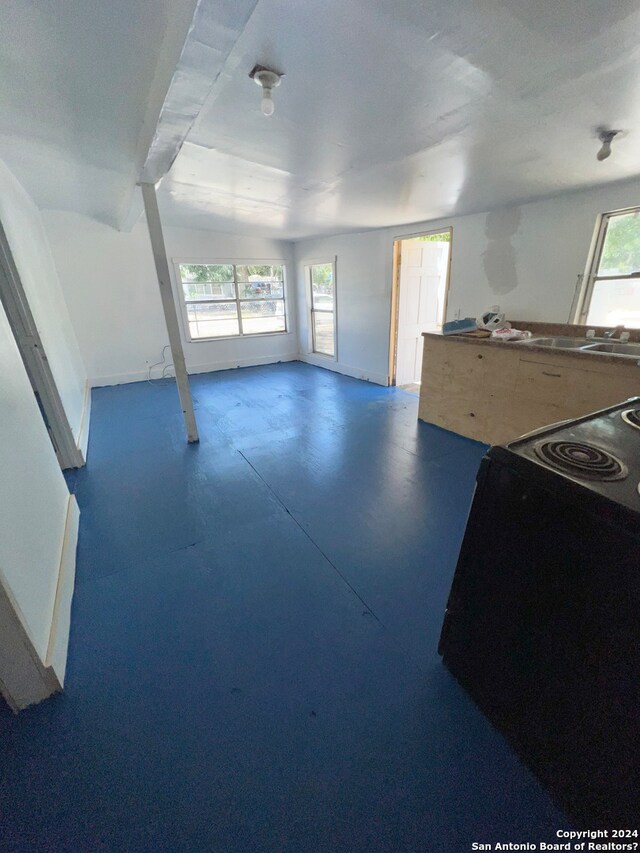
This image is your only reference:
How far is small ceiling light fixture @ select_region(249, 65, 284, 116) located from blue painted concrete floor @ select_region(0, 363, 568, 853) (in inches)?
85.3

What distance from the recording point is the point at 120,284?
5.25 meters

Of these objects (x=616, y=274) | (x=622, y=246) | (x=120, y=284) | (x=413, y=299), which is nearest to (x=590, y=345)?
(x=616, y=274)

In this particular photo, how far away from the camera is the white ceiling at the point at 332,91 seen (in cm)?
104

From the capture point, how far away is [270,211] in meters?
3.84

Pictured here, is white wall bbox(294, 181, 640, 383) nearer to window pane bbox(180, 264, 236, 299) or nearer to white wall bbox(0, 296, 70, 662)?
window pane bbox(180, 264, 236, 299)

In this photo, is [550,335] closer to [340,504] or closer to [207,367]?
[340,504]

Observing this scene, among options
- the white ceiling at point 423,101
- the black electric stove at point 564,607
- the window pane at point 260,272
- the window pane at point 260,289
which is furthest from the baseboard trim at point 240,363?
the black electric stove at point 564,607

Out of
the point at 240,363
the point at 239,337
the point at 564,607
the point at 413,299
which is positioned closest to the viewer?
the point at 564,607

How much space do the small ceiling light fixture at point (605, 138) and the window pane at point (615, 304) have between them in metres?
1.40

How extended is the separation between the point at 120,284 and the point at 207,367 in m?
1.86

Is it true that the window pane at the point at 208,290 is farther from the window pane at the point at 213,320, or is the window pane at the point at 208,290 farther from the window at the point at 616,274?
the window at the point at 616,274

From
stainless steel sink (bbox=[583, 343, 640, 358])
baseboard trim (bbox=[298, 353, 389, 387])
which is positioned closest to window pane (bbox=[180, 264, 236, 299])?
baseboard trim (bbox=[298, 353, 389, 387])

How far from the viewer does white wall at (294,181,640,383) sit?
118 inches

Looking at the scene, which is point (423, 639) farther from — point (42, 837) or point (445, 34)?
point (445, 34)
